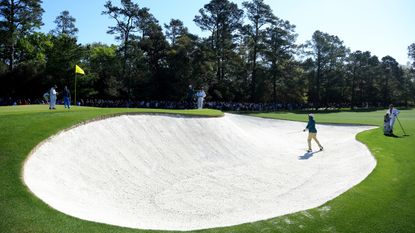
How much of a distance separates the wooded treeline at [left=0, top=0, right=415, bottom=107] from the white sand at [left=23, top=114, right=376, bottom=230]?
35.3m

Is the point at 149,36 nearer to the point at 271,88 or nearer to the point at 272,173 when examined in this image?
the point at 271,88

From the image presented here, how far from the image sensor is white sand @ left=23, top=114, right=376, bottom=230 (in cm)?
1080

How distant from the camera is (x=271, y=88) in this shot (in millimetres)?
83625

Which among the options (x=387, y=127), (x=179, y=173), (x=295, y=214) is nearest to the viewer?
(x=295, y=214)

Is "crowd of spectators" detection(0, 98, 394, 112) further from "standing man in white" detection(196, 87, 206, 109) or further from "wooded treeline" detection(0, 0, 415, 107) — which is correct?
"standing man in white" detection(196, 87, 206, 109)

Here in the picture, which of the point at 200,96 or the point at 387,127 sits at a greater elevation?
the point at 200,96

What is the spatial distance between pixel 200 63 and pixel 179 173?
46219mm

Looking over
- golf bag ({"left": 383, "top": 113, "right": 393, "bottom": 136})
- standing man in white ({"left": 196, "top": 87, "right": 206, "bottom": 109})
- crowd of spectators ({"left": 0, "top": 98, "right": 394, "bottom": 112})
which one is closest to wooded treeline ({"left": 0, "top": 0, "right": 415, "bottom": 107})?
crowd of spectators ({"left": 0, "top": 98, "right": 394, "bottom": 112})

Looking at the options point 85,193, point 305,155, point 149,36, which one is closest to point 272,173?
point 305,155

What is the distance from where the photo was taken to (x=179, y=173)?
Answer: 1667 centimetres

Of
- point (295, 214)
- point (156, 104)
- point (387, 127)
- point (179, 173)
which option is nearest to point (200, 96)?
point (387, 127)

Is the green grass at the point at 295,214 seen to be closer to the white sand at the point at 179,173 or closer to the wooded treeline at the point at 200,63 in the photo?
the white sand at the point at 179,173

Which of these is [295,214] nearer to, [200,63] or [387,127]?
[387,127]

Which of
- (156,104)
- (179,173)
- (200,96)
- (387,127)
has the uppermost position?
(200,96)
